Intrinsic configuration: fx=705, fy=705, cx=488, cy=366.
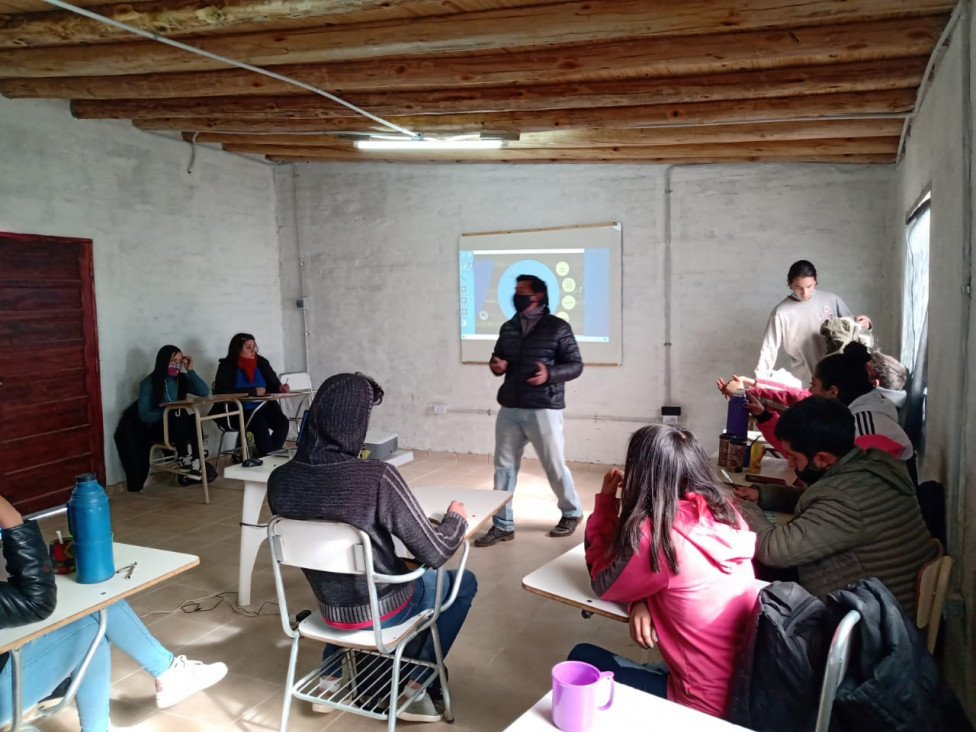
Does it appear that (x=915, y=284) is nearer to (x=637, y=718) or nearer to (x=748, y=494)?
(x=748, y=494)

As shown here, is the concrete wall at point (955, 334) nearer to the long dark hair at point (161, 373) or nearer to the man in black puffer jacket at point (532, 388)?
the man in black puffer jacket at point (532, 388)

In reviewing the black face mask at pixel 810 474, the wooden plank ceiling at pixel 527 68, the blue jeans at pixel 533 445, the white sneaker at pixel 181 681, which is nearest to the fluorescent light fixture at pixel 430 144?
the wooden plank ceiling at pixel 527 68

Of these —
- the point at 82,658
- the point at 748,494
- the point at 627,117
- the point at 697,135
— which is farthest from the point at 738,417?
the point at 82,658

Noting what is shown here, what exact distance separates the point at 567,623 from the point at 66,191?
4.71 metres

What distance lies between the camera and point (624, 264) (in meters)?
5.93

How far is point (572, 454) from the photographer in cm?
631

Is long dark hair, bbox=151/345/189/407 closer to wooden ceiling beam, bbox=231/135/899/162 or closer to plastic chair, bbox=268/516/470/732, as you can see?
wooden ceiling beam, bbox=231/135/899/162

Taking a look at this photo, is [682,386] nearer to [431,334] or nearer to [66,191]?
[431,334]

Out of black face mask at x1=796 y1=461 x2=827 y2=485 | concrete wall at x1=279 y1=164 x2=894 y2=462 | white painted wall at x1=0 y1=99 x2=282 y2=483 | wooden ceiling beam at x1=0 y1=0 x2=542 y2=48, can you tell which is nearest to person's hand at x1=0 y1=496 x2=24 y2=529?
wooden ceiling beam at x1=0 y1=0 x2=542 y2=48

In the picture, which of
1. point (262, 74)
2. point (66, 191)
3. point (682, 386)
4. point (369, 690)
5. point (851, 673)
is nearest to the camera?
point (851, 673)

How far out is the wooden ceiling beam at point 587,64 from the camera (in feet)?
9.77

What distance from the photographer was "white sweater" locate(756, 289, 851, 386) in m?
4.74

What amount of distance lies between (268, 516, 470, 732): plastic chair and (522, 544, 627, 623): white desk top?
412mm

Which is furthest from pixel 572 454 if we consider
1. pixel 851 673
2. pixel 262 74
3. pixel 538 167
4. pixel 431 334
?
pixel 851 673
